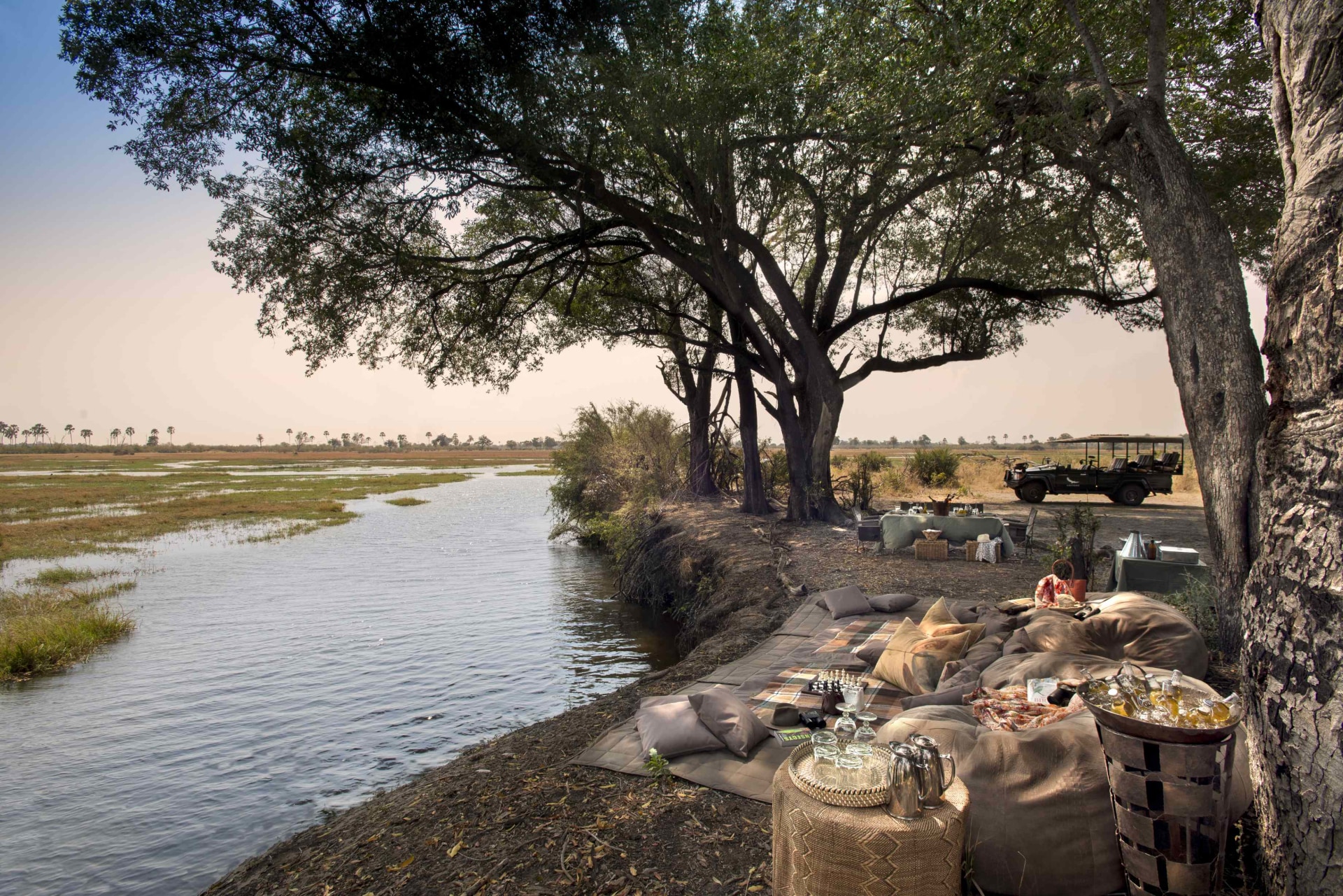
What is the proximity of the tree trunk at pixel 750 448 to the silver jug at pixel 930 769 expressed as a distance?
14.0 m

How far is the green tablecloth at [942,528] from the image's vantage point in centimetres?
1097

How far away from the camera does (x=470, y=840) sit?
11.6 ft

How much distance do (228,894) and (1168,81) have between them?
12974 mm

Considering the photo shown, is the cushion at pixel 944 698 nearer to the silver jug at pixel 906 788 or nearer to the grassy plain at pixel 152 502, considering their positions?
the silver jug at pixel 906 788

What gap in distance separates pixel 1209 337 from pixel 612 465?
58.1 feet

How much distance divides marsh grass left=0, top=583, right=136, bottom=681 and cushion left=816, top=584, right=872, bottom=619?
1020 centimetres

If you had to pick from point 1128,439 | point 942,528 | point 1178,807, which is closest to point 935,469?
point 1128,439

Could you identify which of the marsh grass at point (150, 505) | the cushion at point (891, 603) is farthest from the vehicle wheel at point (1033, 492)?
the marsh grass at point (150, 505)

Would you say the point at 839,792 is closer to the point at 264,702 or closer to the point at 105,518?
the point at 264,702

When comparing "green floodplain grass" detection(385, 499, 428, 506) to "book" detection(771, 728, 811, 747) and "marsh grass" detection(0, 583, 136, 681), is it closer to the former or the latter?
"marsh grass" detection(0, 583, 136, 681)

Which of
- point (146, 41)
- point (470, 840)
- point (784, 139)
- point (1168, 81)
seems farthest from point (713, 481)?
point (470, 840)

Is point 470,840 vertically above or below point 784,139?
below

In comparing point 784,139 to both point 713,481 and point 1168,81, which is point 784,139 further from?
point 713,481

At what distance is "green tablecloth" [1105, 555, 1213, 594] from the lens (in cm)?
713
